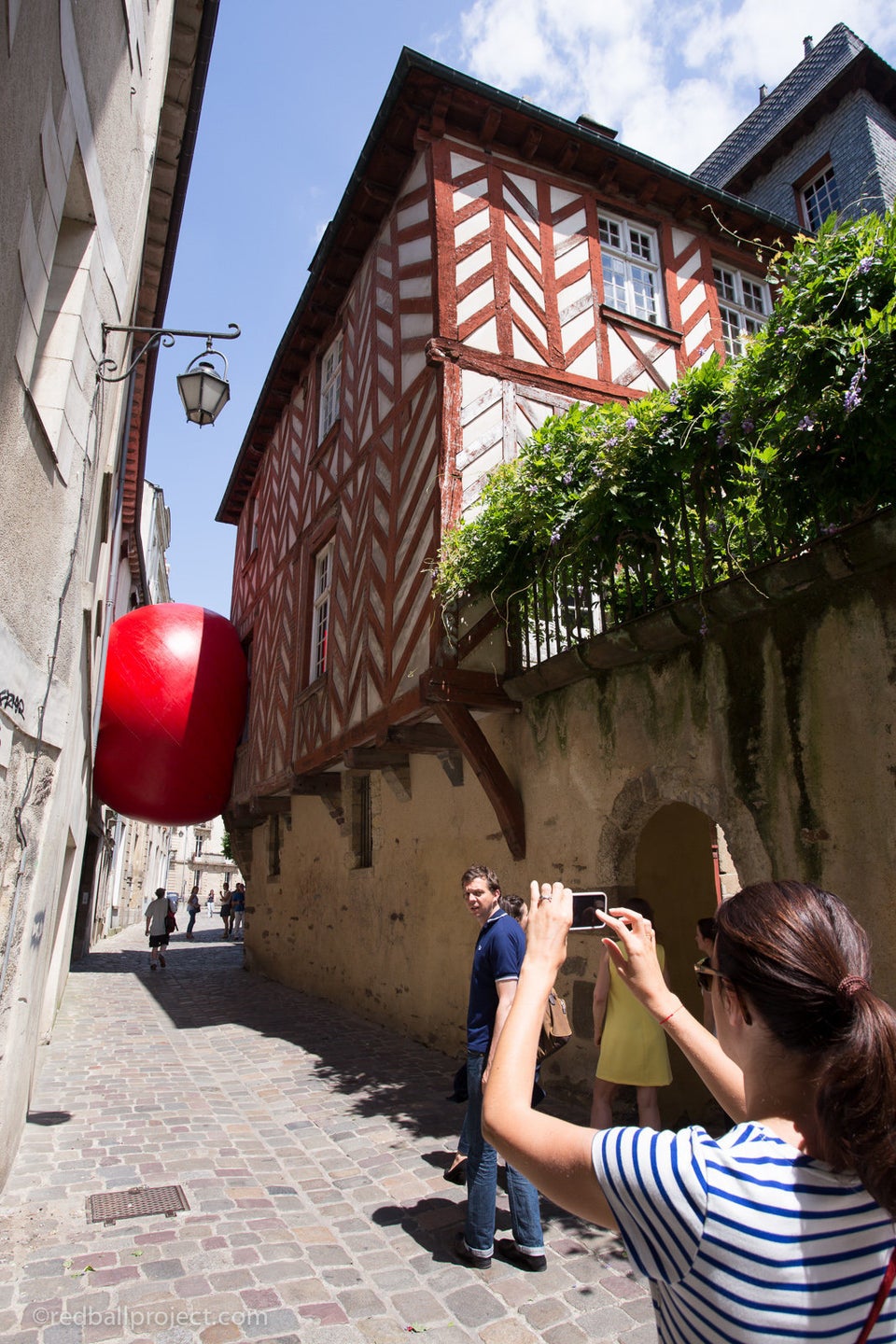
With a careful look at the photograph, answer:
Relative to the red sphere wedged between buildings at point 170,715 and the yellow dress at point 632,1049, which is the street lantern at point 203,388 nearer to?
the yellow dress at point 632,1049

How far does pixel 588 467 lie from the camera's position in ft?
14.4

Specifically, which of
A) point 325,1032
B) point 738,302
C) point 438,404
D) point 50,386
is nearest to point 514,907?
point 50,386

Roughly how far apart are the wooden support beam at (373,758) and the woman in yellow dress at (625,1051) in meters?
3.85

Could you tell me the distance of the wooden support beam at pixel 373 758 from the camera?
7.51 m

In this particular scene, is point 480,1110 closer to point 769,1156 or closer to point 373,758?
point 769,1156

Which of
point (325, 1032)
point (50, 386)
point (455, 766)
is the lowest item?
point (325, 1032)

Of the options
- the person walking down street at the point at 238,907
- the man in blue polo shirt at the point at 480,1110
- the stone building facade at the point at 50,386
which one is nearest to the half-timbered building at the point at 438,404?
the man in blue polo shirt at the point at 480,1110

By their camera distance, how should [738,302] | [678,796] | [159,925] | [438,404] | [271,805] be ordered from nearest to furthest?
[678,796], [438,404], [738,302], [271,805], [159,925]

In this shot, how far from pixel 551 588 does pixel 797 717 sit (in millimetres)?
1945

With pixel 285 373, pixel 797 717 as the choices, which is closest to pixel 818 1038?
pixel 797 717

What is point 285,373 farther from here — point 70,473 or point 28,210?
point 28,210

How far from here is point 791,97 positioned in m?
13.0

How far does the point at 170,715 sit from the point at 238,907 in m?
14.2

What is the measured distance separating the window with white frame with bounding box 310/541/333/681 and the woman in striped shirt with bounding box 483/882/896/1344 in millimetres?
8660
